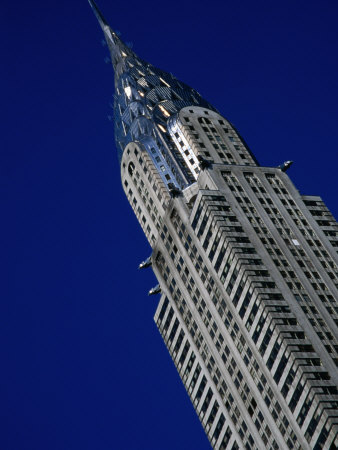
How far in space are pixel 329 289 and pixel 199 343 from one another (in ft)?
79.4

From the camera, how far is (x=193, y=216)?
159 m

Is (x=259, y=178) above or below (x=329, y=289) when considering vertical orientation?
above

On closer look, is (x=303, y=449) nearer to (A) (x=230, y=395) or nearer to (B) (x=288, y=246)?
(A) (x=230, y=395)

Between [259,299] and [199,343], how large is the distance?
69.8ft

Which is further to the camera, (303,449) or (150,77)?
(150,77)

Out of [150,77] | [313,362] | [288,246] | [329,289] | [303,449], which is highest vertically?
[150,77]

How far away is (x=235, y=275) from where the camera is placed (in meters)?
149

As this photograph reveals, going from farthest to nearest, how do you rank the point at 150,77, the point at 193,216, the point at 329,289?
the point at 150,77 < the point at 193,216 < the point at 329,289

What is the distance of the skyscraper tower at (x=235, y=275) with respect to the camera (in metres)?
138

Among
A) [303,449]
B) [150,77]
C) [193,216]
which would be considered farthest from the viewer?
[150,77]

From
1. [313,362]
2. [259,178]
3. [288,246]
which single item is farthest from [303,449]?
[259,178]

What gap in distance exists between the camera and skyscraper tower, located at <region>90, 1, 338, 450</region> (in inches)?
5448

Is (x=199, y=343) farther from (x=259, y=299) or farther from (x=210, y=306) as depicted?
(x=259, y=299)

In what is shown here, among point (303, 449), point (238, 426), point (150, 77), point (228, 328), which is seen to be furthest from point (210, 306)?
point (150, 77)
